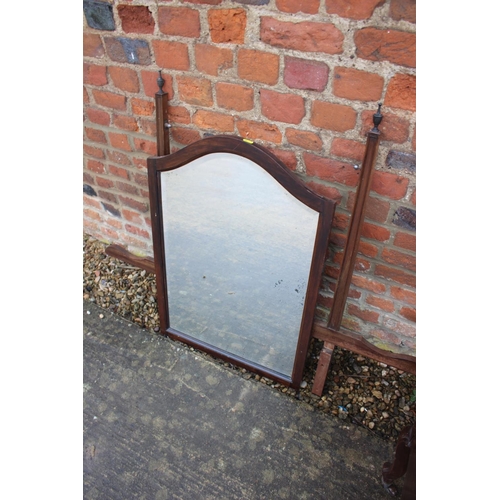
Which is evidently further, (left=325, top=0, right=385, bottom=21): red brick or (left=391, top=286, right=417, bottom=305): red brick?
(left=391, top=286, right=417, bottom=305): red brick

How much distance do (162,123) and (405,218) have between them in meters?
0.91

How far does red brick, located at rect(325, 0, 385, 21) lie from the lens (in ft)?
3.10

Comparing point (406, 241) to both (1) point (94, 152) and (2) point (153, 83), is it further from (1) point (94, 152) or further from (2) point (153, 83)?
(1) point (94, 152)

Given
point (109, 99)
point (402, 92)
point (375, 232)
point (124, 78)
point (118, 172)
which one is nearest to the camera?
point (402, 92)

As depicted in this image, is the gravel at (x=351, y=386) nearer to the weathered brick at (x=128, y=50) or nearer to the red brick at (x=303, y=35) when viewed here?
the weathered brick at (x=128, y=50)

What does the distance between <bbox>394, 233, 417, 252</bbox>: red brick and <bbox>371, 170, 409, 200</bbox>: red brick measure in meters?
0.14

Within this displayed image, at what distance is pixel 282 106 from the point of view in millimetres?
1199

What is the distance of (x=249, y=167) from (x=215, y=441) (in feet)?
3.40

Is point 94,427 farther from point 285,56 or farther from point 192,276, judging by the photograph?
point 285,56

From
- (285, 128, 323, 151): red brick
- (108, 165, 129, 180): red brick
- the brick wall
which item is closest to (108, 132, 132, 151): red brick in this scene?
the brick wall

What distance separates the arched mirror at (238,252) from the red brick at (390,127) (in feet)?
0.81

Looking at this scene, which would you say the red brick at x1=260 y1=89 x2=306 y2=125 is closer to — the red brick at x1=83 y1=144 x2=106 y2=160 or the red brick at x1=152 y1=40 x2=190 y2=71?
the red brick at x1=152 y1=40 x2=190 y2=71

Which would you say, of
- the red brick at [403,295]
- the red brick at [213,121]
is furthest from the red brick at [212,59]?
the red brick at [403,295]

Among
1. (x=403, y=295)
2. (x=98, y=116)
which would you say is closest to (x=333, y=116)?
(x=403, y=295)
